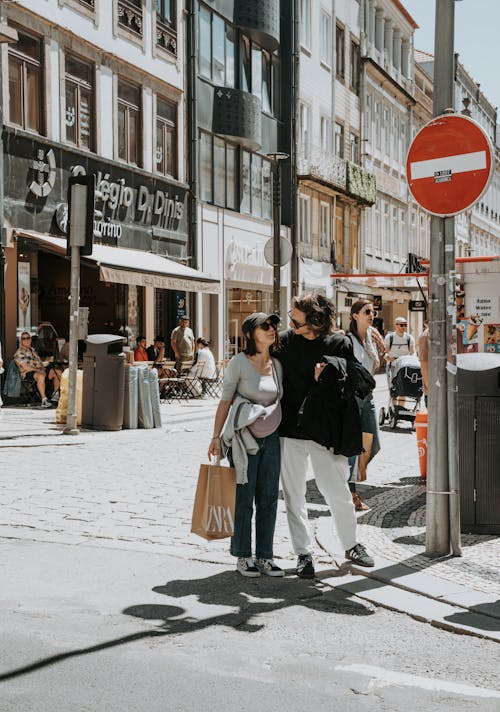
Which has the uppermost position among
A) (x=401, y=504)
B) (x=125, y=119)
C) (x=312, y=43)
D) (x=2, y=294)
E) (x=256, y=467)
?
(x=312, y=43)

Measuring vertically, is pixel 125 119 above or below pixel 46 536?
above

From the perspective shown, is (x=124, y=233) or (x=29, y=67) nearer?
(x=29, y=67)

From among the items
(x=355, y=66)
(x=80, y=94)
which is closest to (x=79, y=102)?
(x=80, y=94)

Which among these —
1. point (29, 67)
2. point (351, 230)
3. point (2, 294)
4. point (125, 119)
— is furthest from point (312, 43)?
point (2, 294)

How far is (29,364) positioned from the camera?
18.2 metres

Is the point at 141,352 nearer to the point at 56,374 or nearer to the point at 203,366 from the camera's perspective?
the point at 203,366

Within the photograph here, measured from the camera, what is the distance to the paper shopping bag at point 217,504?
6031 millimetres

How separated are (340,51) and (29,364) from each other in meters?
25.3

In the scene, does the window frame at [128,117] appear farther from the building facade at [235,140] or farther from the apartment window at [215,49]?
the apartment window at [215,49]

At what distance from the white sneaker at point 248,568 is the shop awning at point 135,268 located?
11594 mm

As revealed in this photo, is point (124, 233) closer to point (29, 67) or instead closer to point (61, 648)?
point (29, 67)

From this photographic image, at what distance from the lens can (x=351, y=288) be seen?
37625mm

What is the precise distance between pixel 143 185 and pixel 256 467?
1829 centimetres

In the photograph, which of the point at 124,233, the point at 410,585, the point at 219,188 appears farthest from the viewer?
the point at 219,188
